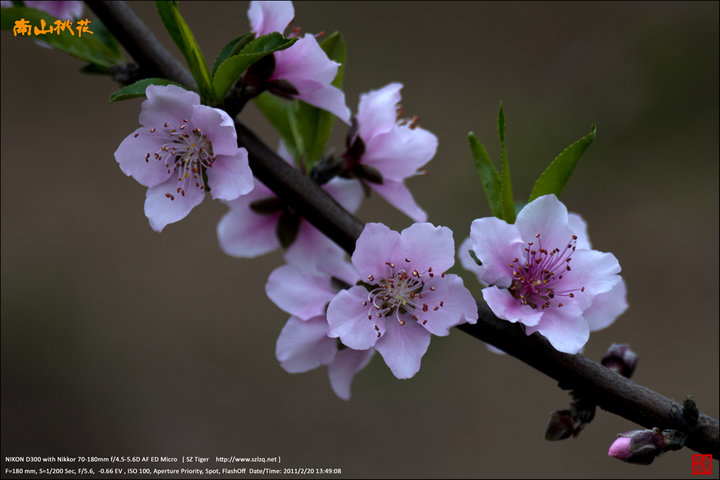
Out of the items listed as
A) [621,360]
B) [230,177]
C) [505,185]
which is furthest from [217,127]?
[621,360]

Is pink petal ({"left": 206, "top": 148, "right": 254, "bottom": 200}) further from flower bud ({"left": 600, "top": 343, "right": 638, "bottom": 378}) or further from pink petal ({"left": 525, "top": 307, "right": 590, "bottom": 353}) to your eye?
flower bud ({"left": 600, "top": 343, "right": 638, "bottom": 378})

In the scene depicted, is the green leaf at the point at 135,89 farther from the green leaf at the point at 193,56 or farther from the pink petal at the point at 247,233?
the pink petal at the point at 247,233

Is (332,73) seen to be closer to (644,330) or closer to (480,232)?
(480,232)

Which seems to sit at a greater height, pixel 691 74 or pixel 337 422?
pixel 691 74

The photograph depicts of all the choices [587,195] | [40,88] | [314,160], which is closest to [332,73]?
[314,160]

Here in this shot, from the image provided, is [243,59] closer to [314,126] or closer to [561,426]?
[314,126]

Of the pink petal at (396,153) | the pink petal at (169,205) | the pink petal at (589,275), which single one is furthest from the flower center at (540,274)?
the pink petal at (169,205)
